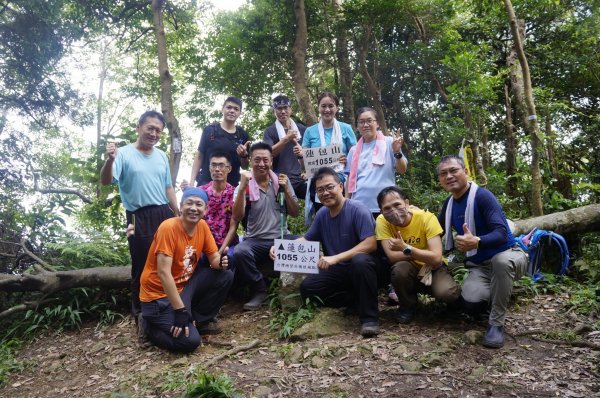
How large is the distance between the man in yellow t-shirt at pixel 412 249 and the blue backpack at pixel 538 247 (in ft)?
4.97

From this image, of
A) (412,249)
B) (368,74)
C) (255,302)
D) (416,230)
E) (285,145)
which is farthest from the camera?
(368,74)

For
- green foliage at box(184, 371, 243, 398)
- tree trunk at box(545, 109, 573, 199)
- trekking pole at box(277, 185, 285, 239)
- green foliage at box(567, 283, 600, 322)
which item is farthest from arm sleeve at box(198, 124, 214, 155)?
tree trunk at box(545, 109, 573, 199)

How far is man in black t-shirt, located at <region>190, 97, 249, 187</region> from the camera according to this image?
5898 mm

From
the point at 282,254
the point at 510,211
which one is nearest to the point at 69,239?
the point at 282,254

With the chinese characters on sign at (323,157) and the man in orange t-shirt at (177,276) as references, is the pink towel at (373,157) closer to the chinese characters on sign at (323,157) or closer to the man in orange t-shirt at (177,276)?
the chinese characters on sign at (323,157)

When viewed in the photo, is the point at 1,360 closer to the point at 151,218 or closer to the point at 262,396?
the point at 151,218

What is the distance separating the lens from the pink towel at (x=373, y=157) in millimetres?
5363

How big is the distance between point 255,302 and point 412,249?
2269mm

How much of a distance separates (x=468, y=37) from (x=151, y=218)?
11.5 m

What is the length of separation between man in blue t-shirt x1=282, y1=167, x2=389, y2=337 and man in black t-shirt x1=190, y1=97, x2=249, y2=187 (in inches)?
62.5

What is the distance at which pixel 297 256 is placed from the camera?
15.6 ft

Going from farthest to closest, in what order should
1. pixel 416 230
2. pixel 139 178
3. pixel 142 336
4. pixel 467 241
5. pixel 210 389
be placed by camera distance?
pixel 142 336 → pixel 139 178 → pixel 416 230 → pixel 467 241 → pixel 210 389

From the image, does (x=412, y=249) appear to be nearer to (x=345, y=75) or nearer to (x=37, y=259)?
(x=37, y=259)

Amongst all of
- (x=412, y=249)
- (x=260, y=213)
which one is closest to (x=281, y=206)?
(x=260, y=213)
